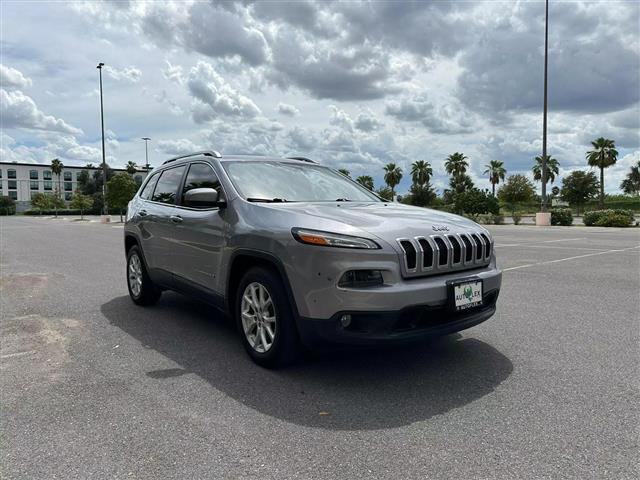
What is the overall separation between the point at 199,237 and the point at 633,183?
124030mm

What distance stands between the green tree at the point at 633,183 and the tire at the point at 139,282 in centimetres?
12057

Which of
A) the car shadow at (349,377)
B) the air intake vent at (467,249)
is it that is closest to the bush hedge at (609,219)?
the car shadow at (349,377)

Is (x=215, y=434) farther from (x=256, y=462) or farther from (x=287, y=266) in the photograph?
(x=287, y=266)

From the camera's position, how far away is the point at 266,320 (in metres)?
3.96

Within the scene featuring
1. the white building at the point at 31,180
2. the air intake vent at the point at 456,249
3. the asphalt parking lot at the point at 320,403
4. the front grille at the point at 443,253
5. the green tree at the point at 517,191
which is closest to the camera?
the asphalt parking lot at the point at 320,403

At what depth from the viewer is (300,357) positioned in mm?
3898

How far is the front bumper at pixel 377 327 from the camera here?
11.3ft

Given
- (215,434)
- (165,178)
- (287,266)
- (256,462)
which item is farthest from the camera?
(165,178)

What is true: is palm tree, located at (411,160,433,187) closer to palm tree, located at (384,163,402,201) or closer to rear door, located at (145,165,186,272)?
palm tree, located at (384,163,402,201)

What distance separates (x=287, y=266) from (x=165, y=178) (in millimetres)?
3064

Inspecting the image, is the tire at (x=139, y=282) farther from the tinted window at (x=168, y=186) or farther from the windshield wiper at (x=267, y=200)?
the windshield wiper at (x=267, y=200)

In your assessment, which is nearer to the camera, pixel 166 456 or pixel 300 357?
pixel 166 456

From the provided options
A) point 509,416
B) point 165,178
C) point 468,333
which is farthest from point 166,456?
point 165,178

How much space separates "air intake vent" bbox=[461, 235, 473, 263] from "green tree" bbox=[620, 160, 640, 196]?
12090 centimetres
